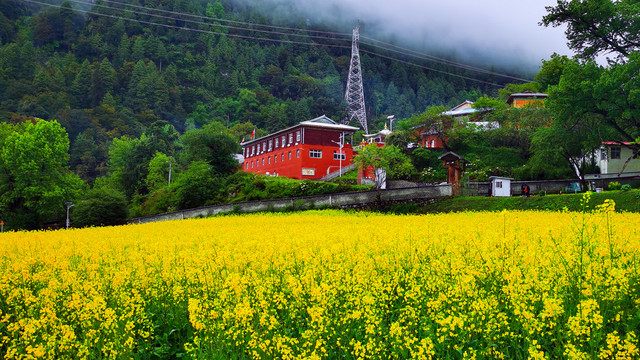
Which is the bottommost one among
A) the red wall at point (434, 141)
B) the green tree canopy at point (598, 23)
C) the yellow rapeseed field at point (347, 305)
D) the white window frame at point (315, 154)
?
the yellow rapeseed field at point (347, 305)

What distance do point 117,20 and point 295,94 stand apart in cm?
6202

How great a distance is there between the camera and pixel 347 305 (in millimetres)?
5316

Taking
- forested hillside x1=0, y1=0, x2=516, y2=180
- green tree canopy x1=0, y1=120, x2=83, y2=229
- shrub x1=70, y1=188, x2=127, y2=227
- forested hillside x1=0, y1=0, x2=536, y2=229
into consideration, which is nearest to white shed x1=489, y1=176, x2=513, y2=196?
forested hillside x1=0, y1=0, x2=536, y2=229

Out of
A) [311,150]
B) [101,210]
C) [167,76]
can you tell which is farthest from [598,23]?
[167,76]

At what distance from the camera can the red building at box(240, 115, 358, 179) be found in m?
61.0

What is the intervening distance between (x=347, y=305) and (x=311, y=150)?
185 ft

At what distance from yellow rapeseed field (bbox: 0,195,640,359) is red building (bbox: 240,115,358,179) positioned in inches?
1992

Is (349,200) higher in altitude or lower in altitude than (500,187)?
lower

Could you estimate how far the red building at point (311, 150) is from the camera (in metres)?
61.0

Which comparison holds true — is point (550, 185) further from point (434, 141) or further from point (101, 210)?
point (101, 210)

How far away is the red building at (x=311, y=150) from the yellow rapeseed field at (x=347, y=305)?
5060cm

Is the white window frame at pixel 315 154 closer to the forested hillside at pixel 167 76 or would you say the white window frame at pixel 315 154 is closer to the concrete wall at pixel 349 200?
the forested hillside at pixel 167 76

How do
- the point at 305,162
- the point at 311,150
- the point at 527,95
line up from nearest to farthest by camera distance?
1. the point at 305,162
2. the point at 311,150
3. the point at 527,95

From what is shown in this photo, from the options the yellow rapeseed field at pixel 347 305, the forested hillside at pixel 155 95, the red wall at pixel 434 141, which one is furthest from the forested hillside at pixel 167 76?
the yellow rapeseed field at pixel 347 305
